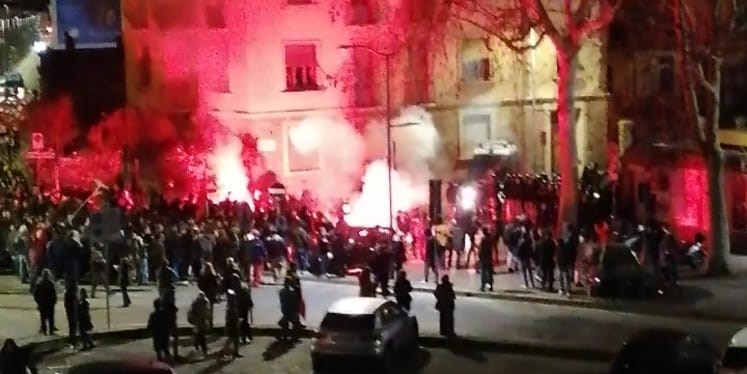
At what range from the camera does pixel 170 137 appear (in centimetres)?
4738

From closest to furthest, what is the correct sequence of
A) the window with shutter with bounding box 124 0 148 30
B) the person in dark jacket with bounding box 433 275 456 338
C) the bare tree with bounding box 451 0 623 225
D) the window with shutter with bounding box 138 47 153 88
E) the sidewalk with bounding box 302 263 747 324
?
the person in dark jacket with bounding box 433 275 456 338, the sidewalk with bounding box 302 263 747 324, the bare tree with bounding box 451 0 623 225, the window with shutter with bounding box 124 0 148 30, the window with shutter with bounding box 138 47 153 88

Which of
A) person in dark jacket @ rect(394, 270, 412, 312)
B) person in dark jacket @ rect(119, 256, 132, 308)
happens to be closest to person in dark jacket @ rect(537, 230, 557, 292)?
person in dark jacket @ rect(394, 270, 412, 312)

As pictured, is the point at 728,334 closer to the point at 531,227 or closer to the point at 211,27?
the point at 531,227

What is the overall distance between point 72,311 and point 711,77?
1634 cm

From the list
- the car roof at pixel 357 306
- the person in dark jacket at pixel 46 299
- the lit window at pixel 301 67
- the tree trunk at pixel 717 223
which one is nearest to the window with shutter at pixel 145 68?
the lit window at pixel 301 67

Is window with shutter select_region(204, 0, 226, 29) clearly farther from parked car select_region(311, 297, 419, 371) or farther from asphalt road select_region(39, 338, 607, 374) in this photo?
parked car select_region(311, 297, 419, 371)

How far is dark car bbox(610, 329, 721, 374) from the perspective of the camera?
18.5 meters

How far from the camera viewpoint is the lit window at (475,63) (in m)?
49.0

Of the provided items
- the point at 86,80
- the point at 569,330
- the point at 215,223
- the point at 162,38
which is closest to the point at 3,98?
the point at 86,80

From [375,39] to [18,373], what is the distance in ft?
97.9

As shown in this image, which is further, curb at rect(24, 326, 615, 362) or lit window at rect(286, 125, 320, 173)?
lit window at rect(286, 125, 320, 173)

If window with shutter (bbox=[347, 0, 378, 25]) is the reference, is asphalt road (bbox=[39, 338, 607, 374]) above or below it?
below

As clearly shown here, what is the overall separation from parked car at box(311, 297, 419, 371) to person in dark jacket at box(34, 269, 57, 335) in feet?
19.8

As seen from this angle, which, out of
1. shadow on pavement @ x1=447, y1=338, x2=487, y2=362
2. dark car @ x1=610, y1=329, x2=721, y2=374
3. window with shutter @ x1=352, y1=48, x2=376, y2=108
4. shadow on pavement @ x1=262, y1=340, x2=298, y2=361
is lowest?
shadow on pavement @ x1=447, y1=338, x2=487, y2=362
